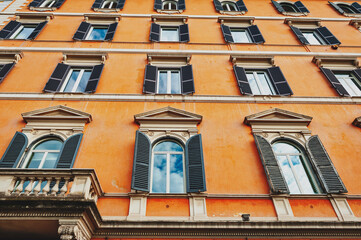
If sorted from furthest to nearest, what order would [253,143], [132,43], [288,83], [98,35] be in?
[98,35] < [132,43] < [288,83] < [253,143]

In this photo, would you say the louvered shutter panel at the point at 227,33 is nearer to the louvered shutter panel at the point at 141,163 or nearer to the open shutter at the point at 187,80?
the open shutter at the point at 187,80

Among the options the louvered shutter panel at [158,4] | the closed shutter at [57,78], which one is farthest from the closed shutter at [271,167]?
the louvered shutter panel at [158,4]

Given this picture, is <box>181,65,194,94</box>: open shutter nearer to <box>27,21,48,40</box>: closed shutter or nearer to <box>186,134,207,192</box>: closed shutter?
<box>186,134,207,192</box>: closed shutter

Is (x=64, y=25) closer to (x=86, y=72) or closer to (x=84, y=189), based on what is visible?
(x=86, y=72)

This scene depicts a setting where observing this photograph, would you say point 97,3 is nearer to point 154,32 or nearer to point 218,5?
point 154,32

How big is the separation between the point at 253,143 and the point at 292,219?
7.63 feet

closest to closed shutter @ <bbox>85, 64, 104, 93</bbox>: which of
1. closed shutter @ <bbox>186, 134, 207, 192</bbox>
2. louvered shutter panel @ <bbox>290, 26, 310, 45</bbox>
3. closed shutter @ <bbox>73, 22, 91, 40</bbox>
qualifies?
closed shutter @ <bbox>73, 22, 91, 40</bbox>

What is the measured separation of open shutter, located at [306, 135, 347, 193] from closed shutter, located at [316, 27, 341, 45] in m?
6.09

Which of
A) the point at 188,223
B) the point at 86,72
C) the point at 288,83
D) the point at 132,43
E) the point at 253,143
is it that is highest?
the point at 132,43

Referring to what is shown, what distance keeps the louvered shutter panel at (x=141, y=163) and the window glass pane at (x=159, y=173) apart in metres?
0.27

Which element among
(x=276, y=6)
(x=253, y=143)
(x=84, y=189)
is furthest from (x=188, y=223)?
(x=276, y=6)

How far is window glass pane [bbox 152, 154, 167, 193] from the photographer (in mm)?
6848

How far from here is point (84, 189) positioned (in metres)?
5.38

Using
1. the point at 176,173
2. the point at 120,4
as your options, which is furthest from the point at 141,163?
the point at 120,4
